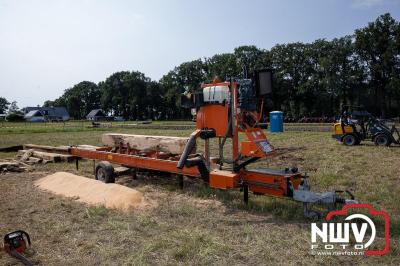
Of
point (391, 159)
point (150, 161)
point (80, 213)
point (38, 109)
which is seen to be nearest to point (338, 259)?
point (80, 213)

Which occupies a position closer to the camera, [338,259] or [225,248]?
[338,259]

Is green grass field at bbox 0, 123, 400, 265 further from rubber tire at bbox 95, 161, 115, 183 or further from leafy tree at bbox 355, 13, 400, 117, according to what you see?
leafy tree at bbox 355, 13, 400, 117

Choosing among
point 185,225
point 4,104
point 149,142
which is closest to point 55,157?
point 149,142

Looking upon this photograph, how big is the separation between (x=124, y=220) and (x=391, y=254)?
350 centimetres

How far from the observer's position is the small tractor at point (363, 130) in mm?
14891

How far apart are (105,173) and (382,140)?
453 inches

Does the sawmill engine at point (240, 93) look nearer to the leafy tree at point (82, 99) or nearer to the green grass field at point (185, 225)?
the green grass field at point (185, 225)

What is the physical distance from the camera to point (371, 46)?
5416 cm

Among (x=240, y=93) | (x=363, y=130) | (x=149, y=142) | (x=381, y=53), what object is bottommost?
(x=363, y=130)

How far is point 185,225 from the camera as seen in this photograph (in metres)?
5.27

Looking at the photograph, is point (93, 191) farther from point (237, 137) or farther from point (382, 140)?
point (382, 140)

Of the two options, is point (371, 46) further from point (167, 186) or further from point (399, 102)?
point (167, 186)

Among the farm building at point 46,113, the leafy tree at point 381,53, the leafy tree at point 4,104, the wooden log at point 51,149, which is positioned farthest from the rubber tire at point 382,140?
the leafy tree at point 4,104

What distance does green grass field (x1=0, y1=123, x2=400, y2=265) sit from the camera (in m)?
4.18
